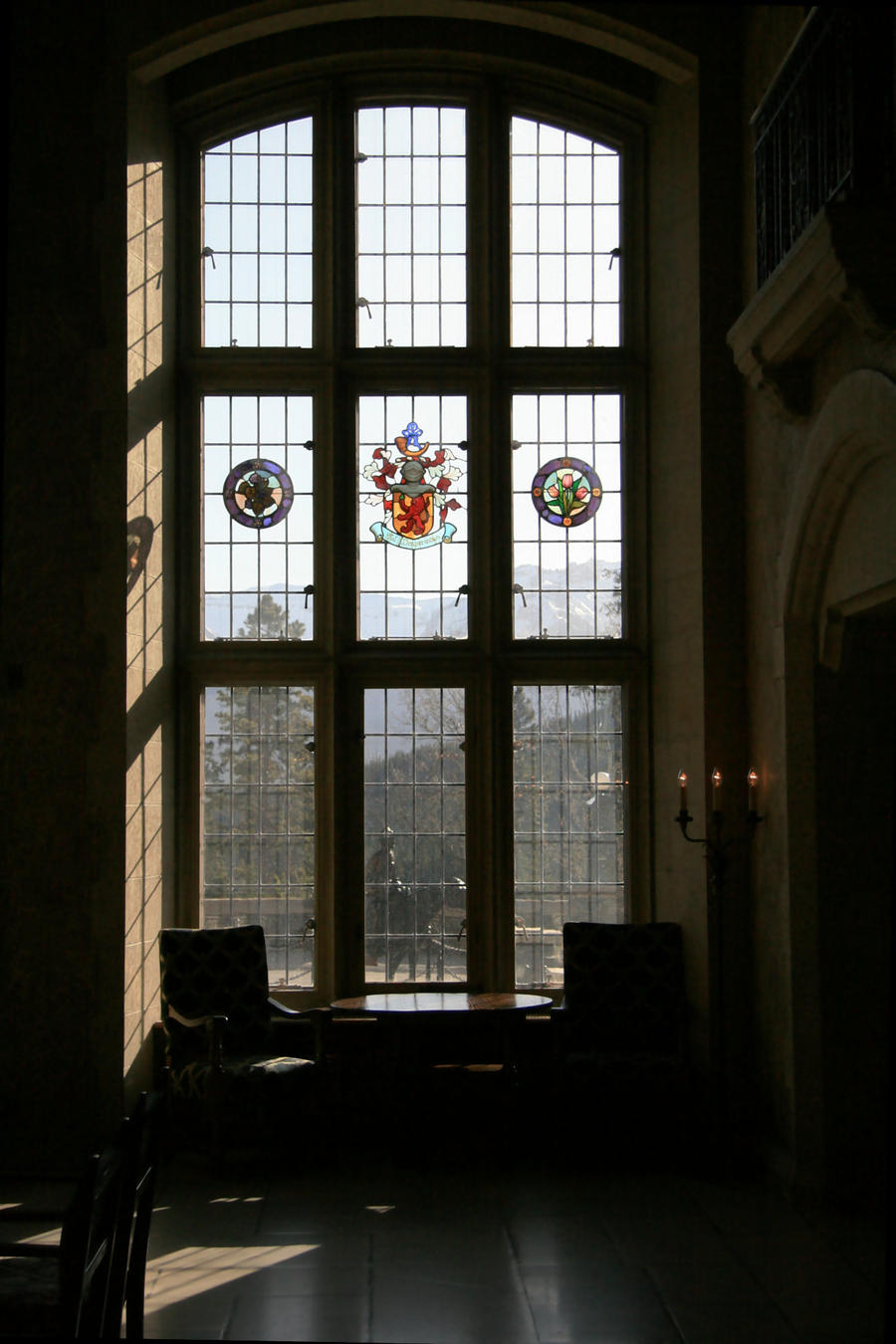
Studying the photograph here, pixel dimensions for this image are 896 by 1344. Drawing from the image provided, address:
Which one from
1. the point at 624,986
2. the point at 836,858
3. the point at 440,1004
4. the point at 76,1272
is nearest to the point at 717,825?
the point at 836,858

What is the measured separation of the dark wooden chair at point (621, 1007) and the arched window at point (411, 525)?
1.75ft

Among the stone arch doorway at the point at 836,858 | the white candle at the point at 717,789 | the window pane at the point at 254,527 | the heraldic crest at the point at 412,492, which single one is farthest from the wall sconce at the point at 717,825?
the window pane at the point at 254,527

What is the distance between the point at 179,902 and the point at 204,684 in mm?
1231

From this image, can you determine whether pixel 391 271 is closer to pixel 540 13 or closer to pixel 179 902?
pixel 540 13

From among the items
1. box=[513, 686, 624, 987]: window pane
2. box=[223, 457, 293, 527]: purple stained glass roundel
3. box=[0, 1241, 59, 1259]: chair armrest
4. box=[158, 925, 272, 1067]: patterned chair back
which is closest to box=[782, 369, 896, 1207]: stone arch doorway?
box=[513, 686, 624, 987]: window pane

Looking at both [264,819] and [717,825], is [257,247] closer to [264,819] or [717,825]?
[264,819]

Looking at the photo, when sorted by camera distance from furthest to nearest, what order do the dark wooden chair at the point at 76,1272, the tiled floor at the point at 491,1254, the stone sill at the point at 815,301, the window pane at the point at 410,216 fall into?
the window pane at the point at 410,216
the tiled floor at the point at 491,1254
the stone sill at the point at 815,301
the dark wooden chair at the point at 76,1272

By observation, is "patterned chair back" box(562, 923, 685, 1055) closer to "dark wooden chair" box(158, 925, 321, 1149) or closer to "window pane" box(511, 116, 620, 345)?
"dark wooden chair" box(158, 925, 321, 1149)

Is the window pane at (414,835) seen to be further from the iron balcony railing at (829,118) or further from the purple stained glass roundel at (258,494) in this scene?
the iron balcony railing at (829,118)

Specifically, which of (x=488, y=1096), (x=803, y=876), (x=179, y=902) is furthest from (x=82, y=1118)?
(x=803, y=876)

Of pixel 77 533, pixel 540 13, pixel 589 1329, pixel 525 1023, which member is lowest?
pixel 589 1329

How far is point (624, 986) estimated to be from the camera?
6832 mm

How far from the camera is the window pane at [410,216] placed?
25.2ft

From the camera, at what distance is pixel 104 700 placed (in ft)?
21.8
